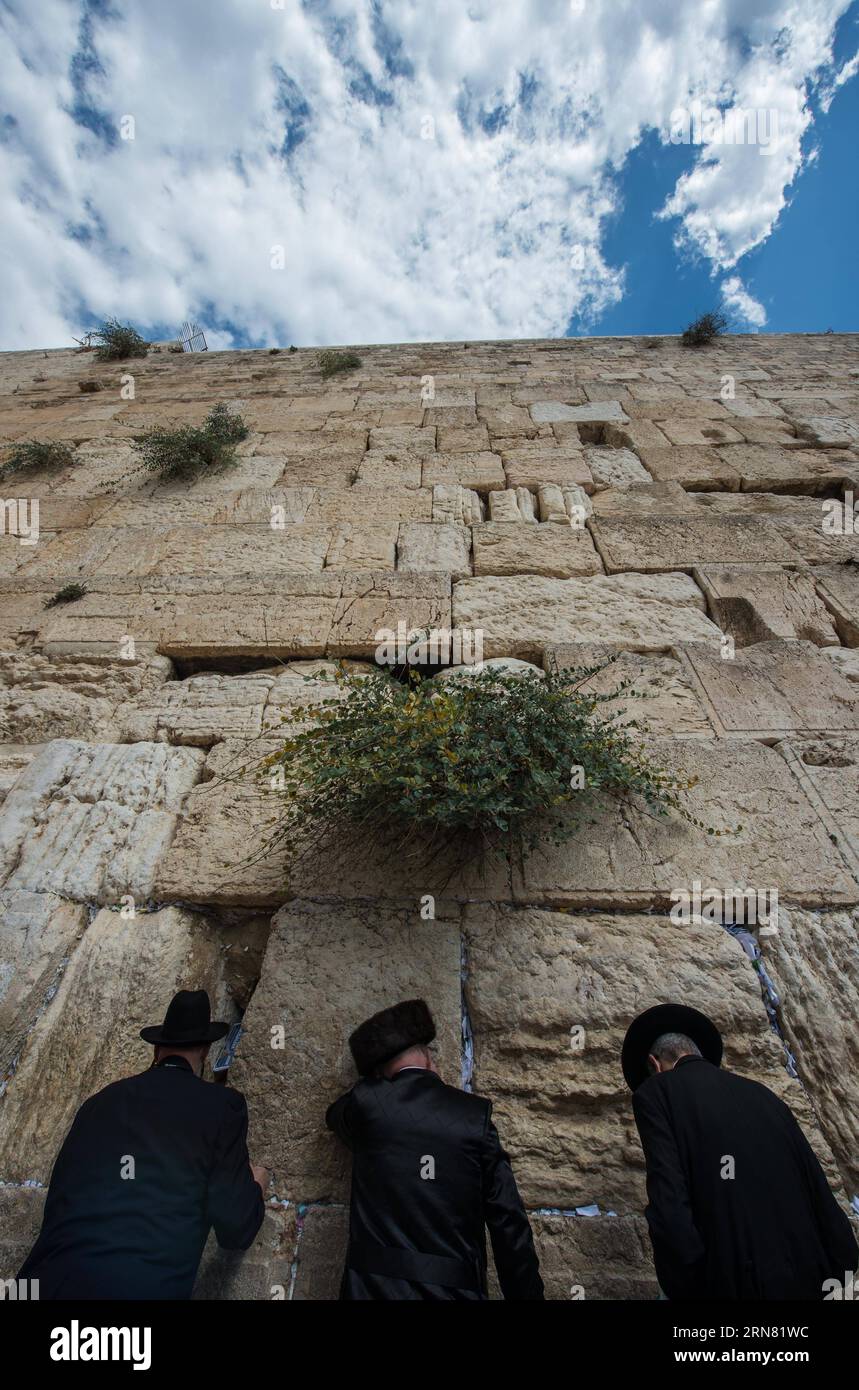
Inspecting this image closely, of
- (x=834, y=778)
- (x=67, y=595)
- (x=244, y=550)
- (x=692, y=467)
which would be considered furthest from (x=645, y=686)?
(x=67, y=595)

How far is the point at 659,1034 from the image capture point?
194 centimetres

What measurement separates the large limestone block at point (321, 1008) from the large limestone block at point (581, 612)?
5.45 ft

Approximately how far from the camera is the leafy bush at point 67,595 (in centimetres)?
388

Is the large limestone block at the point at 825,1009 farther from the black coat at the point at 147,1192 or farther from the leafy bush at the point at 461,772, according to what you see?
the black coat at the point at 147,1192

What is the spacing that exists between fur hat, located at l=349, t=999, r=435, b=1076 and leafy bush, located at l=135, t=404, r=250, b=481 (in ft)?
14.6

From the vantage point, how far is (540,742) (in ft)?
7.97

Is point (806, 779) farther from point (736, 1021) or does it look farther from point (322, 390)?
point (322, 390)

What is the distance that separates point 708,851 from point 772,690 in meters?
1.11

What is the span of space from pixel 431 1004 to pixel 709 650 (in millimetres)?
Answer: 2332

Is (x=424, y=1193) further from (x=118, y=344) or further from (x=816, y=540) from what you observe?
(x=118, y=344)

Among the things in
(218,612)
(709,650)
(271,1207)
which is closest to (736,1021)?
(271,1207)

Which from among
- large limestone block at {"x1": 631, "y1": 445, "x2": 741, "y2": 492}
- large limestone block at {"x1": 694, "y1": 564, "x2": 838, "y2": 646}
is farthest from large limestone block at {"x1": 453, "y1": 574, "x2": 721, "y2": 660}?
large limestone block at {"x1": 631, "y1": 445, "x2": 741, "y2": 492}

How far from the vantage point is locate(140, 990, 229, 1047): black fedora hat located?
1.98m

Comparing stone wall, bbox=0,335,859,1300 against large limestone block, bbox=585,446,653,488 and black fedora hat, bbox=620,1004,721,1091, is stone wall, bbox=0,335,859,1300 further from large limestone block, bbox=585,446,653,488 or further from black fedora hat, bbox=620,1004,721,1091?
black fedora hat, bbox=620,1004,721,1091
